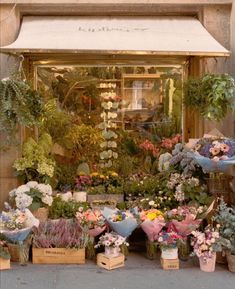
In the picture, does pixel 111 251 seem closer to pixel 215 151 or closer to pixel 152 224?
pixel 152 224

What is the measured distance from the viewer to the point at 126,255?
655cm

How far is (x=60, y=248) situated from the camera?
6.16m

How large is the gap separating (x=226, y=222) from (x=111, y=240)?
1.42 m

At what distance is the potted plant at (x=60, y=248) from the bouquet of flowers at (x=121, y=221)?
0.38 m

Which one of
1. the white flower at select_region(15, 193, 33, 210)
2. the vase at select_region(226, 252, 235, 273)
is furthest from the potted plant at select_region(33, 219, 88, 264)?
the vase at select_region(226, 252, 235, 273)

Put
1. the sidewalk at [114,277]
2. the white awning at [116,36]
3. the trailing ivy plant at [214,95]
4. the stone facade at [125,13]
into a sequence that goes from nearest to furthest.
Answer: the sidewalk at [114,277] → the white awning at [116,36] → the trailing ivy plant at [214,95] → the stone facade at [125,13]

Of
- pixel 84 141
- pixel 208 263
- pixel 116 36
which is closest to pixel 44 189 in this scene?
pixel 84 141

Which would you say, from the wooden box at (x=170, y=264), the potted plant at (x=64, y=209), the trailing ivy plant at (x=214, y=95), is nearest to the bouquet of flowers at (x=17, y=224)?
the potted plant at (x=64, y=209)

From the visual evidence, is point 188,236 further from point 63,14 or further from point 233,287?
point 63,14

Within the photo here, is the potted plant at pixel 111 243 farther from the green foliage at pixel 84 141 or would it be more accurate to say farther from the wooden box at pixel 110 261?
the green foliage at pixel 84 141

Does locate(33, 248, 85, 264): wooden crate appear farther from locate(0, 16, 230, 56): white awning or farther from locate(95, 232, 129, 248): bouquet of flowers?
locate(0, 16, 230, 56): white awning

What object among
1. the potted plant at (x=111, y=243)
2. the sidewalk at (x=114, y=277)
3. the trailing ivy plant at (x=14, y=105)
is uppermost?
the trailing ivy plant at (x=14, y=105)

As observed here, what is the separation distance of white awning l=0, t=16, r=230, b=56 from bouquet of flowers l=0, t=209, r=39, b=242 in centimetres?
209

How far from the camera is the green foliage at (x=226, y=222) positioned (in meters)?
5.95
